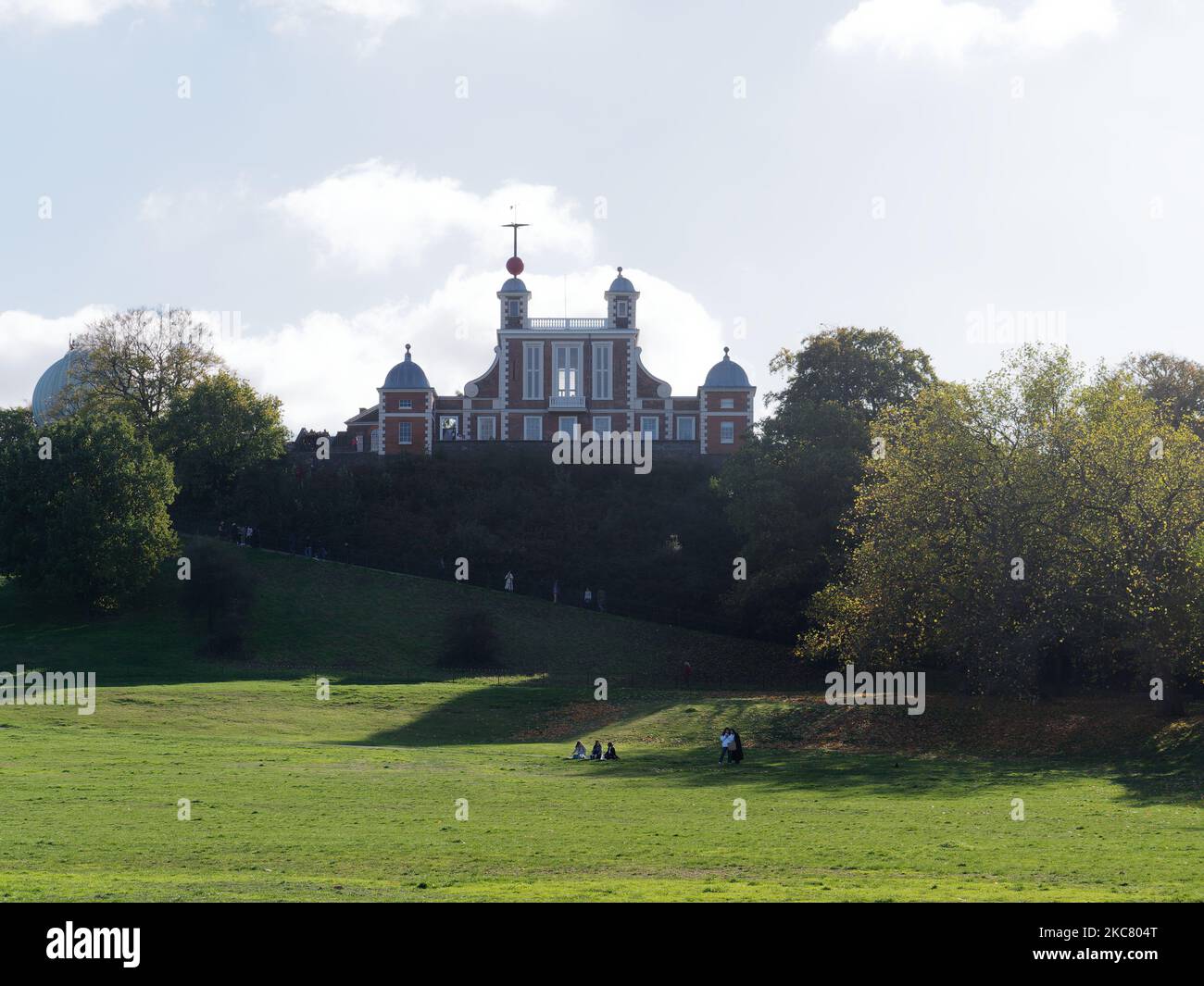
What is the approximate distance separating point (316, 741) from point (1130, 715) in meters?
25.7

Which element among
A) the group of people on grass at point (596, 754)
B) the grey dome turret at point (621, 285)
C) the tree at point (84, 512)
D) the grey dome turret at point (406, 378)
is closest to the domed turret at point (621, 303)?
the grey dome turret at point (621, 285)

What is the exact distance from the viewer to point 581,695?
53.2 metres

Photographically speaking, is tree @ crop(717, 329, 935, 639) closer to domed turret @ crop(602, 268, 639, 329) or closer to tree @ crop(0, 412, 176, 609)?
domed turret @ crop(602, 268, 639, 329)

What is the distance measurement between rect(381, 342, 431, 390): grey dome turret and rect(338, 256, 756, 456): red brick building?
72 millimetres

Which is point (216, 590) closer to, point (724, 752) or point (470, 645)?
point (470, 645)

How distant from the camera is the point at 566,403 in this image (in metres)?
100

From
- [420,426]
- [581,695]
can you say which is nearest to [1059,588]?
[581,695]

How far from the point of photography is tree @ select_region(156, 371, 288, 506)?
82.6 meters

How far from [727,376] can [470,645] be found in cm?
4403

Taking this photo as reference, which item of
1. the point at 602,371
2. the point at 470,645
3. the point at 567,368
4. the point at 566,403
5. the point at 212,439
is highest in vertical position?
the point at 567,368

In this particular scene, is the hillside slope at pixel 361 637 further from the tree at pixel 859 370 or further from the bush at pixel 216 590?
the tree at pixel 859 370

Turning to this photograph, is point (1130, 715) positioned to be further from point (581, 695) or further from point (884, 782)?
point (581, 695)
